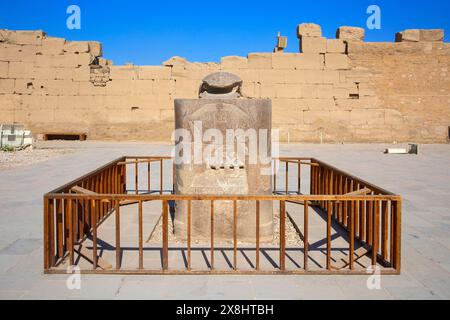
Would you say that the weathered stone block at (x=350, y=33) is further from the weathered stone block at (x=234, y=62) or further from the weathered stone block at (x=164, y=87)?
the weathered stone block at (x=164, y=87)

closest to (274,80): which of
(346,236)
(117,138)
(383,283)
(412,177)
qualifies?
(117,138)

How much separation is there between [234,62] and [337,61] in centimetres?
457

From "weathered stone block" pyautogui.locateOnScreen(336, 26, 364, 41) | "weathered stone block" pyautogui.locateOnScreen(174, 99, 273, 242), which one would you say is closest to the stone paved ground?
"weathered stone block" pyautogui.locateOnScreen(174, 99, 273, 242)

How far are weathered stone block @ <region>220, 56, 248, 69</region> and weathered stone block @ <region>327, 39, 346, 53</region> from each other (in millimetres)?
3742

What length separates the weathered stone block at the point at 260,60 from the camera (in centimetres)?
1900

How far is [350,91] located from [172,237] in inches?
629

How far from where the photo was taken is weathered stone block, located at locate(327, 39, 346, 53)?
19016 mm

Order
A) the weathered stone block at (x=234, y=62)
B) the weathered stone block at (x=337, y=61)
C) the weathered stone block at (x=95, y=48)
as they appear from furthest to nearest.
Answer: the weathered stone block at (x=95, y=48) → the weathered stone block at (x=337, y=61) → the weathered stone block at (x=234, y=62)

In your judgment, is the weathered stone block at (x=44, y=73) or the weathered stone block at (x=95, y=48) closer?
the weathered stone block at (x=44, y=73)

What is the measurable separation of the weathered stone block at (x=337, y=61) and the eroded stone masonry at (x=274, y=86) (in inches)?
1.7

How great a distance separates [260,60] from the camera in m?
19.0

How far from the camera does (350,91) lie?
1922 cm

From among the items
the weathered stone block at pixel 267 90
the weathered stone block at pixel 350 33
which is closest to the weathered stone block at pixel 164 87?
the weathered stone block at pixel 267 90
